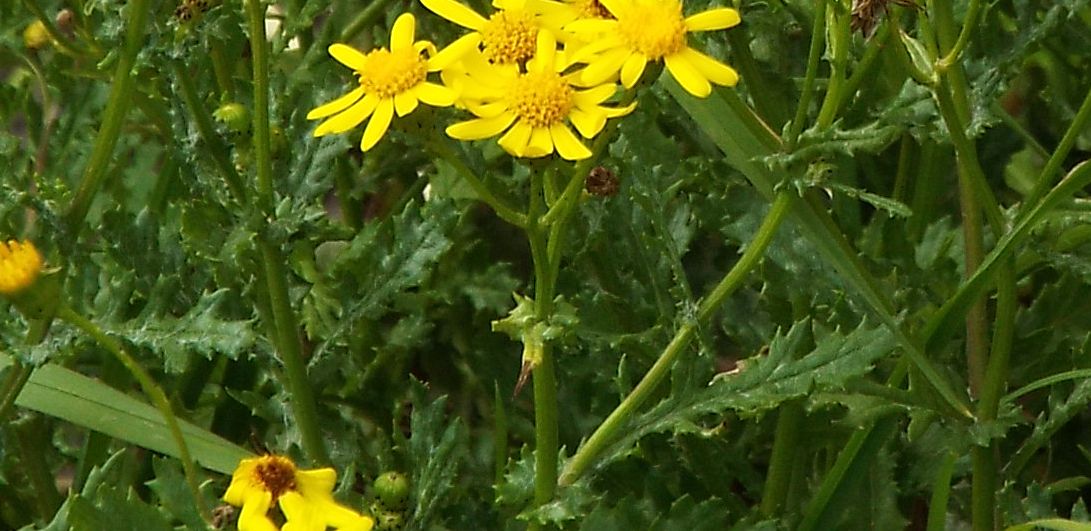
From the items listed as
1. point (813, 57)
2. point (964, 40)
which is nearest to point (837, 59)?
point (813, 57)

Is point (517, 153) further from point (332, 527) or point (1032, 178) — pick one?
point (1032, 178)

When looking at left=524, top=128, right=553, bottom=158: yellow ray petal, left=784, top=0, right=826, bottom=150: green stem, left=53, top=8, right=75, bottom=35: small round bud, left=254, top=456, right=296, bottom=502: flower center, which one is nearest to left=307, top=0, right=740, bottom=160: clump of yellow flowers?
left=524, top=128, right=553, bottom=158: yellow ray petal

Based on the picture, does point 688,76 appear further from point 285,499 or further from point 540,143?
point 285,499

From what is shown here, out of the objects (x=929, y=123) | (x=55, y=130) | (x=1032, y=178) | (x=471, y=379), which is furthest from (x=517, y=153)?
(x=1032, y=178)

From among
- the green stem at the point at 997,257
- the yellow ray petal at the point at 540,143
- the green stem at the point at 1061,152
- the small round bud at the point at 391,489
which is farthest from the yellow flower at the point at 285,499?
the green stem at the point at 1061,152

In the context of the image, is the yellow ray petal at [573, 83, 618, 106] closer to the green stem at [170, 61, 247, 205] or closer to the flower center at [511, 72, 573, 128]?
the flower center at [511, 72, 573, 128]
